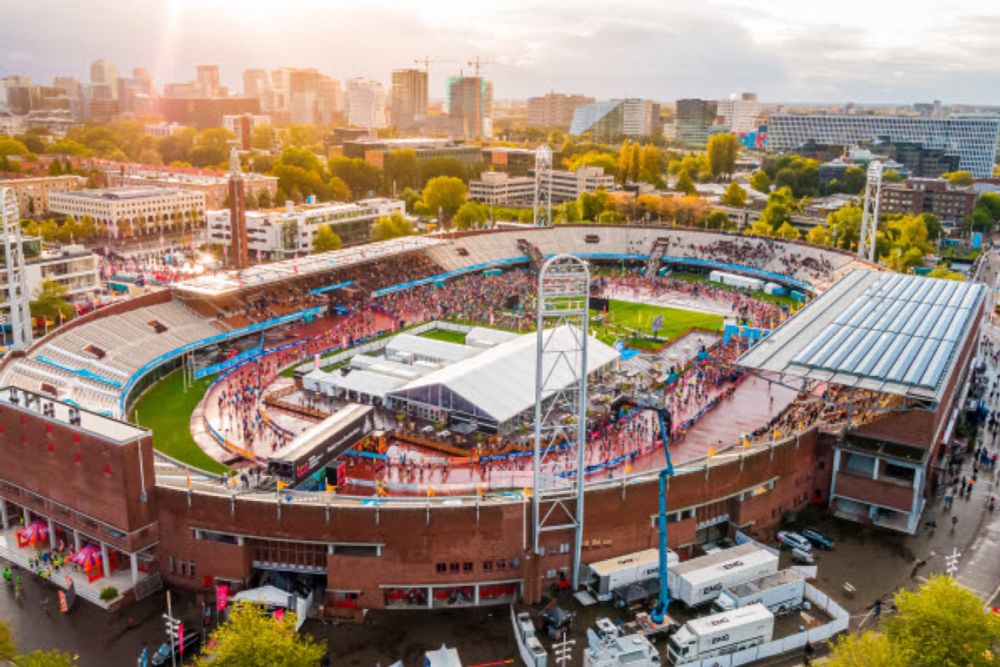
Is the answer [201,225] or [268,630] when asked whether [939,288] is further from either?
[201,225]

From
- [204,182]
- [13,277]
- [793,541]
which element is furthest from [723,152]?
[13,277]

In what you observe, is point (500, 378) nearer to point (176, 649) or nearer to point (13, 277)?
point (176, 649)

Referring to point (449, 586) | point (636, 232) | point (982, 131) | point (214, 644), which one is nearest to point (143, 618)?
point (214, 644)

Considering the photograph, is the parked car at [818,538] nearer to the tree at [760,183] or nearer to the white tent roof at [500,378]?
the white tent roof at [500,378]

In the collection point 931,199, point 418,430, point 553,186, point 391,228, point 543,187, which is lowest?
point 418,430

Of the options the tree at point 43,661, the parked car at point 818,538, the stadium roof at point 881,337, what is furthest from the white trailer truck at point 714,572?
the tree at point 43,661

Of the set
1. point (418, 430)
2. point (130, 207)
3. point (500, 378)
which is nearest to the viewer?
point (418, 430)

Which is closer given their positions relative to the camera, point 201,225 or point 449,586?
point 449,586
